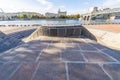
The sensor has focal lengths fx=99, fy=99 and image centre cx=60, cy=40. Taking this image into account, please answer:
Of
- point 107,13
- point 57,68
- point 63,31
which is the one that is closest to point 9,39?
point 57,68

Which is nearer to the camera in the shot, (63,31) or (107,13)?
(63,31)

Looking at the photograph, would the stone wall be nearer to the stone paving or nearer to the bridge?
the stone paving

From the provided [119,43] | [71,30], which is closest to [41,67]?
[119,43]

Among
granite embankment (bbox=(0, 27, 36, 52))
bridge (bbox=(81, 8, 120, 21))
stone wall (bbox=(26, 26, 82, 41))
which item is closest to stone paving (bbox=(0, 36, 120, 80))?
granite embankment (bbox=(0, 27, 36, 52))

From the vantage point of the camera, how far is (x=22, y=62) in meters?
7.20

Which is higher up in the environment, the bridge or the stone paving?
the bridge

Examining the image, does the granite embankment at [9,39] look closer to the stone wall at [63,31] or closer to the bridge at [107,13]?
the stone wall at [63,31]

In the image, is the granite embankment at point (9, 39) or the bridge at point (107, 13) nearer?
the granite embankment at point (9, 39)

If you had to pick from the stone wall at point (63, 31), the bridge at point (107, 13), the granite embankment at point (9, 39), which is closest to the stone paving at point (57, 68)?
the granite embankment at point (9, 39)

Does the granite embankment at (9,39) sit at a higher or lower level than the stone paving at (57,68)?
higher

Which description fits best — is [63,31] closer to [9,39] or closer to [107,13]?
[9,39]

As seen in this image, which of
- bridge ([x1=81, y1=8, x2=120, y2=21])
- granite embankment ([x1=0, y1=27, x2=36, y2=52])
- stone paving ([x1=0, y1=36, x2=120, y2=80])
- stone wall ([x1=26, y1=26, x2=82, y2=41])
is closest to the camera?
stone paving ([x1=0, y1=36, x2=120, y2=80])

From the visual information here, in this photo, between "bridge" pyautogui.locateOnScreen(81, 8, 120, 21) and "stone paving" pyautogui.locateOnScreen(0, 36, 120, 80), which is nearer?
"stone paving" pyautogui.locateOnScreen(0, 36, 120, 80)

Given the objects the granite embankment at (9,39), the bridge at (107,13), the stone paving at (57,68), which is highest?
the bridge at (107,13)
